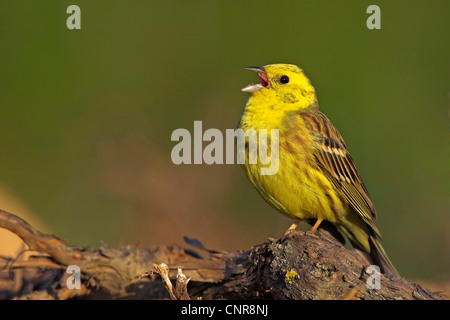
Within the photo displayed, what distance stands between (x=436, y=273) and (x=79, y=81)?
135 inches

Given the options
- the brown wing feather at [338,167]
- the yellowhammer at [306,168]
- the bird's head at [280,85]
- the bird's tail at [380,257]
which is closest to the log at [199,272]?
the yellowhammer at [306,168]

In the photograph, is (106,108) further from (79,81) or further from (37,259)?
(37,259)

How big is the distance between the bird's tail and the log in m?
0.76

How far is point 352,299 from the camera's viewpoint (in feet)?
8.52

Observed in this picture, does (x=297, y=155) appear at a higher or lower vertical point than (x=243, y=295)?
higher

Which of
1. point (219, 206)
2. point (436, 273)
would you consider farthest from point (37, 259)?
point (436, 273)

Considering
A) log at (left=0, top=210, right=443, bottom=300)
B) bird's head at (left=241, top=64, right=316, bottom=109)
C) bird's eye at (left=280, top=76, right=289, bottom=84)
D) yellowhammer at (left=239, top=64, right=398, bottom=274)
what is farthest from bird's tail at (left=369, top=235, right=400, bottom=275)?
bird's eye at (left=280, top=76, right=289, bottom=84)

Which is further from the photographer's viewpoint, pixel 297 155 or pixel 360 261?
pixel 297 155

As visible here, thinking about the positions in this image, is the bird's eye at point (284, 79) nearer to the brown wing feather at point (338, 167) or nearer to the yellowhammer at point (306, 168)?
the yellowhammer at point (306, 168)

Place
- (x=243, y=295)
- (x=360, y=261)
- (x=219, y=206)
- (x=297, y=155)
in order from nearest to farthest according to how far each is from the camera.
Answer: (x=360, y=261)
(x=243, y=295)
(x=297, y=155)
(x=219, y=206)

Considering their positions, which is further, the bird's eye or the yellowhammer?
the bird's eye

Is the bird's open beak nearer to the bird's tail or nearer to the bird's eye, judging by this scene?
the bird's eye

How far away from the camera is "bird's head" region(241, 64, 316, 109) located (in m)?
3.59

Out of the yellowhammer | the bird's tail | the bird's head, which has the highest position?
the bird's head
